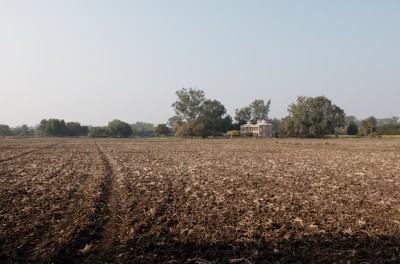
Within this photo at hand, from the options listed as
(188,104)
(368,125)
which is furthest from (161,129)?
(368,125)

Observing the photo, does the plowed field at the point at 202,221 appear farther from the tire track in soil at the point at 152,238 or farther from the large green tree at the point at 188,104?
the large green tree at the point at 188,104

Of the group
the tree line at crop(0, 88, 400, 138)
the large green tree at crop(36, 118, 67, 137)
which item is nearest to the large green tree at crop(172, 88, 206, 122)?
the tree line at crop(0, 88, 400, 138)

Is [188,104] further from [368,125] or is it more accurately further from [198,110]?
[368,125]

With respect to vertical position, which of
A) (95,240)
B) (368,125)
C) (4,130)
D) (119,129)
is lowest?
(95,240)

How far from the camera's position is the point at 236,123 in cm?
14762

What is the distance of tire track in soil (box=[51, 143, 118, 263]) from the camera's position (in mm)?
6148

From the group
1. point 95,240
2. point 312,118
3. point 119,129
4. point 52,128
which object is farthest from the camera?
point 52,128

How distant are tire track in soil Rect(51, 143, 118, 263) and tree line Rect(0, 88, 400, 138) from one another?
Answer: 100215mm

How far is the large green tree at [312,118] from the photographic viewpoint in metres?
107

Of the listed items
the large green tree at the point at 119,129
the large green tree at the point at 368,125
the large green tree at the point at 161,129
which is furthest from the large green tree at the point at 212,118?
the large green tree at the point at 368,125

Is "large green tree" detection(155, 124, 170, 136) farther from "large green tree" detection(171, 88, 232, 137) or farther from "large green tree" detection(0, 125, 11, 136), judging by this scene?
"large green tree" detection(0, 125, 11, 136)

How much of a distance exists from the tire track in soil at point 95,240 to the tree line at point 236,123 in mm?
100215

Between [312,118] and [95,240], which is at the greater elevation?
[312,118]

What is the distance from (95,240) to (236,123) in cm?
14180
